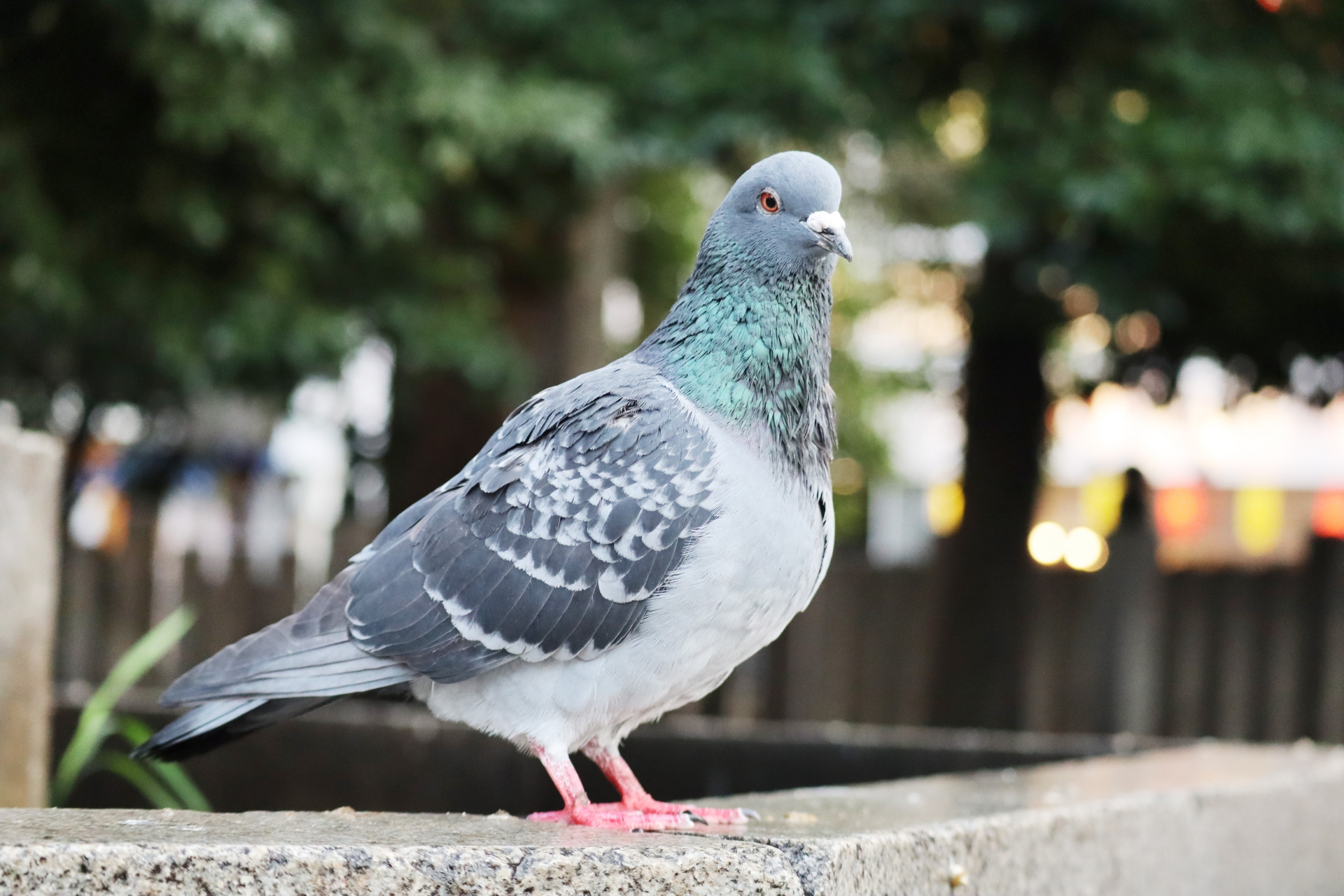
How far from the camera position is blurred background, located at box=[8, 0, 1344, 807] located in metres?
5.59

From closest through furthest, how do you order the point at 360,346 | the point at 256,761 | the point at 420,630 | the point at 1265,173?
the point at 420,630 → the point at 256,761 → the point at 1265,173 → the point at 360,346

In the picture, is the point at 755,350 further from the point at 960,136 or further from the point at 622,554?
the point at 960,136

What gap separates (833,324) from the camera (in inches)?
457

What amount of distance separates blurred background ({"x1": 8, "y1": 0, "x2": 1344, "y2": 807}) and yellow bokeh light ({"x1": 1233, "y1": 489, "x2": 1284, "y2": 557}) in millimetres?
8675

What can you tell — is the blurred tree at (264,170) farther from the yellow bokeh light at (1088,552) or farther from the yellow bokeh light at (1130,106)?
the yellow bokeh light at (1088,552)

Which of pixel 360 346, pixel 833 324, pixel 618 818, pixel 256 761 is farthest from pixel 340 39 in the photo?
pixel 833 324

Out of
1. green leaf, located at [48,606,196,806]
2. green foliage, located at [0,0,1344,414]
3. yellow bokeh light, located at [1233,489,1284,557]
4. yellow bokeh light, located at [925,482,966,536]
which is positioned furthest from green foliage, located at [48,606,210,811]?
yellow bokeh light, located at [1233,489,1284,557]

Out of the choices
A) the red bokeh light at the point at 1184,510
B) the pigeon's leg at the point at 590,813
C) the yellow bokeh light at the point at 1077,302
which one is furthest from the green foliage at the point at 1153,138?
the red bokeh light at the point at 1184,510

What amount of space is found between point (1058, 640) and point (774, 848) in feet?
19.3

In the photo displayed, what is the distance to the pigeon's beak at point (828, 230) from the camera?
2.49 meters

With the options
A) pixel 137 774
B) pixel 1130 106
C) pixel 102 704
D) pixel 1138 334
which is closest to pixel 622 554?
pixel 102 704

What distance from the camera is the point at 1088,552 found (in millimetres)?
7605

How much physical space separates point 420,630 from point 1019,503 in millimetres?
5989

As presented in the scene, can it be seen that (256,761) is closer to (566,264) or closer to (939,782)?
(939,782)
